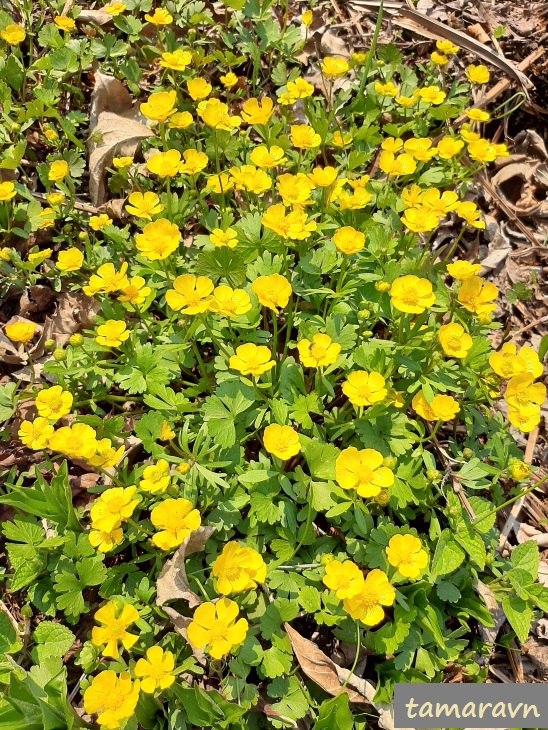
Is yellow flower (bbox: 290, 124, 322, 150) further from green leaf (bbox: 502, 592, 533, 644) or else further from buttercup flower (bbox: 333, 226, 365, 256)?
green leaf (bbox: 502, 592, 533, 644)

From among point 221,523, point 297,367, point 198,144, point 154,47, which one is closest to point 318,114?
point 198,144

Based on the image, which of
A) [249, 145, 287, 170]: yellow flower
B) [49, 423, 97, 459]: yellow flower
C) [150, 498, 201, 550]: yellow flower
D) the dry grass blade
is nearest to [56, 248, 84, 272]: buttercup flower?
[49, 423, 97, 459]: yellow flower

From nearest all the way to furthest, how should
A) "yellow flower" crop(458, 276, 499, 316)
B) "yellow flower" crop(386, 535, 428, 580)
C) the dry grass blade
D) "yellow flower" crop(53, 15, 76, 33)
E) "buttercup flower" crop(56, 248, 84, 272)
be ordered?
"yellow flower" crop(386, 535, 428, 580) < "yellow flower" crop(458, 276, 499, 316) < "buttercup flower" crop(56, 248, 84, 272) < "yellow flower" crop(53, 15, 76, 33) < the dry grass blade

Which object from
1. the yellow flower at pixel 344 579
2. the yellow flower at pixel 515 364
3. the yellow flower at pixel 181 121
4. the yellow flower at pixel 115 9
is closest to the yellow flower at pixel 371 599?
the yellow flower at pixel 344 579

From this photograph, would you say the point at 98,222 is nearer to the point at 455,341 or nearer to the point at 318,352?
the point at 318,352

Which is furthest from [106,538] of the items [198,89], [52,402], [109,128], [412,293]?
[109,128]
